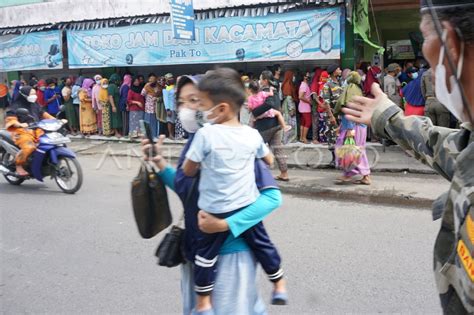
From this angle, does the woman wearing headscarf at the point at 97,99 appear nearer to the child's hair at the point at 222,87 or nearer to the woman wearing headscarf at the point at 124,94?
the woman wearing headscarf at the point at 124,94

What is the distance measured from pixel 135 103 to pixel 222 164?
9.97 metres

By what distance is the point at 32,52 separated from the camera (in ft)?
42.8

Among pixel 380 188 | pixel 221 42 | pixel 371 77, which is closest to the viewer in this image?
pixel 380 188

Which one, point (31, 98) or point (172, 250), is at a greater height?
point (31, 98)

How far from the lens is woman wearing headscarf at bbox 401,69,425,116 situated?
27.7 feet

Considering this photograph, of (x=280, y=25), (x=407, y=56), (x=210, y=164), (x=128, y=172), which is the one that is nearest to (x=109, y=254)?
(x=210, y=164)

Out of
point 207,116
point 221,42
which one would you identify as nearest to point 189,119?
point 207,116

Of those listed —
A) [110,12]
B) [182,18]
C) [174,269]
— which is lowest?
[174,269]

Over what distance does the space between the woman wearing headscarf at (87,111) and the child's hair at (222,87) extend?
11.0 meters

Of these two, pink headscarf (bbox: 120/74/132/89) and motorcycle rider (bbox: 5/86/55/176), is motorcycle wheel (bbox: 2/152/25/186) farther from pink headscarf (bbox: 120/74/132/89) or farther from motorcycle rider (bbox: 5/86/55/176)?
pink headscarf (bbox: 120/74/132/89)

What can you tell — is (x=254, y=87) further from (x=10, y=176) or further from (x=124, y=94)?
(x=124, y=94)

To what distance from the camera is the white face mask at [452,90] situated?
1056 millimetres

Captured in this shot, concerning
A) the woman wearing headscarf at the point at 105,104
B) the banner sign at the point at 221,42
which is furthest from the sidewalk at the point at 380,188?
the woman wearing headscarf at the point at 105,104

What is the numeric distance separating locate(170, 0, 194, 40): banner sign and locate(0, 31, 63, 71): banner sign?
4.34m
